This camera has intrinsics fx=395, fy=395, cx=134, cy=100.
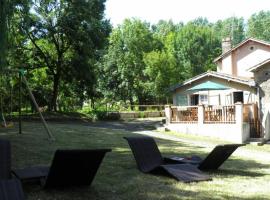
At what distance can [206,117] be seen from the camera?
74.3 feet

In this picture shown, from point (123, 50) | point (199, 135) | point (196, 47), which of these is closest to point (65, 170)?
point (199, 135)

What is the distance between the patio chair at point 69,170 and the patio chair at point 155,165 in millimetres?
1993

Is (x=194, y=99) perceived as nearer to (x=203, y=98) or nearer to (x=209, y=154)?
(x=203, y=98)

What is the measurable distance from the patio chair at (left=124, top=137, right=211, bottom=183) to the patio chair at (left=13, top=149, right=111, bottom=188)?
6.54 feet

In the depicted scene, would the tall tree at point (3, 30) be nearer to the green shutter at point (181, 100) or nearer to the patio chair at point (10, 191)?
the patio chair at point (10, 191)

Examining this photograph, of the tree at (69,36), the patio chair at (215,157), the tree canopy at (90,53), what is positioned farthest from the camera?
the tree at (69,36)

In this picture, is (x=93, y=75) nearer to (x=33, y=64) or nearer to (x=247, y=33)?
(x=33, y=64)

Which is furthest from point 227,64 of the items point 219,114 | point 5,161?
point 5,161

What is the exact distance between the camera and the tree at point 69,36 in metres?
29.5

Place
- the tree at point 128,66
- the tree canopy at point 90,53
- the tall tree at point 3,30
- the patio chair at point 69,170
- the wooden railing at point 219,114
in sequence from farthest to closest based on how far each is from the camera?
the tree at point 128,66
the tree canopy at point 90,53
the wooden railing at point 219,114
the tall tree at point 3,30
the patio chair at point 69,170

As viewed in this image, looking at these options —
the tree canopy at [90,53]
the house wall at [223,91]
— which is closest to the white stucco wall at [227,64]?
the house wall at [223,91]

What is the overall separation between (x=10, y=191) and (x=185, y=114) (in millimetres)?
19204

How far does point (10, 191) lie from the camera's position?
210 inches

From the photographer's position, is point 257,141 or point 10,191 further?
point 257,141
